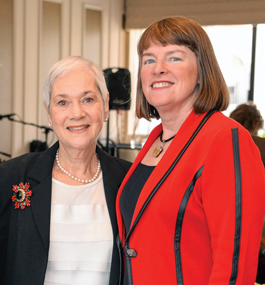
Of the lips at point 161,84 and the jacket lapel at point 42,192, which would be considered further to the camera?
the jacket lapel at point 42,192

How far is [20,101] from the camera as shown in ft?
18.2

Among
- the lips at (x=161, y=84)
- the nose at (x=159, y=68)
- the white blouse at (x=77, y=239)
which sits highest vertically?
the nose at (x=159, y=68)

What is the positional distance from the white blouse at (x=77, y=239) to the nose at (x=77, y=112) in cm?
32

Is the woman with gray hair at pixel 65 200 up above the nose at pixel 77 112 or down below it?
below

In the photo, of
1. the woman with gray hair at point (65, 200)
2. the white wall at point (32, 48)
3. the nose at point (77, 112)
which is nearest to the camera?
the woman with gray hair at point (65, 200)

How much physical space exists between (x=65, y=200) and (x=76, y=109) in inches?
16.4

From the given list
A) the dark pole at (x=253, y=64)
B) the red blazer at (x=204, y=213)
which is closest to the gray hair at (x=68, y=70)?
the red blazer at (x=204, y=213)

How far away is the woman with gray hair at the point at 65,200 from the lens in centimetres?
149

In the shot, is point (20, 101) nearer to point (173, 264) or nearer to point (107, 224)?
point (107, 224)

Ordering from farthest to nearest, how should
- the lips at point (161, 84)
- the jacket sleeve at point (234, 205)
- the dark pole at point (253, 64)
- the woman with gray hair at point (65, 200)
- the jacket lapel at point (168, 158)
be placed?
the dark pole at point (253, 64) → the woman with gray hair at point (65, 200) → the lips at point (161, 84) → the jacket lapel at point (168, 158) → the jacket sleeve at point (234, 205)

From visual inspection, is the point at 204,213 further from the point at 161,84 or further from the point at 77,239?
the point at 77,239

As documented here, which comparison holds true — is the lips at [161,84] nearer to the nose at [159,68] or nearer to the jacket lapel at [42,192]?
the nose at [159,68]

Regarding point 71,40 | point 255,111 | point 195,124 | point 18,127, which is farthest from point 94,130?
point 71,40

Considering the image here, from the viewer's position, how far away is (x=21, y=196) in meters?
1.53
